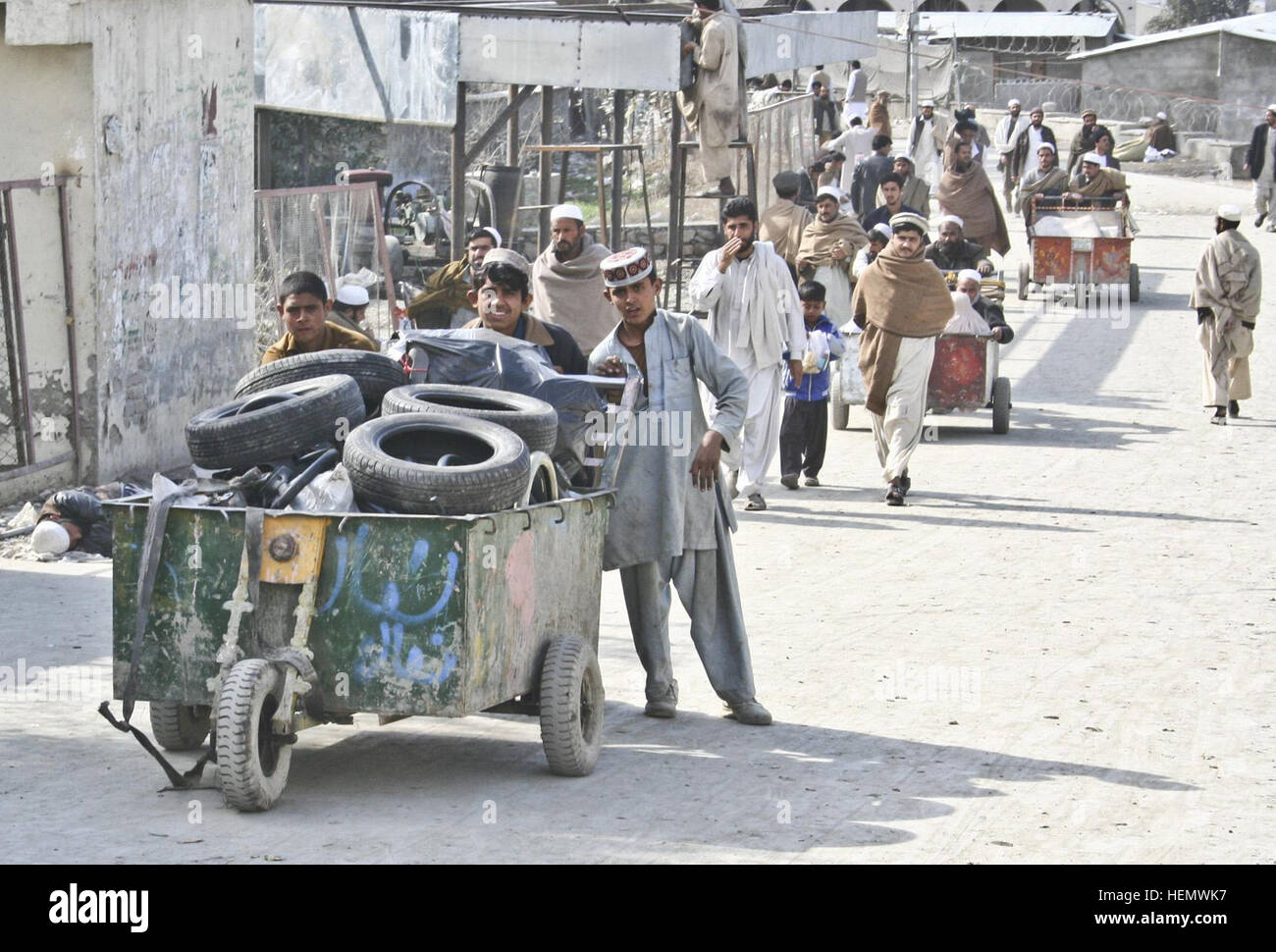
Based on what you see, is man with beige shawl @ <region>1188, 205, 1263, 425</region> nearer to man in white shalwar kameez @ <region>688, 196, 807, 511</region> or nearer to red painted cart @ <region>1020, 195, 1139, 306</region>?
man in white shalwar kameez @ <region>688, 196, 807, 511</region>

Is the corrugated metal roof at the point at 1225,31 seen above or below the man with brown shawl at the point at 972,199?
above

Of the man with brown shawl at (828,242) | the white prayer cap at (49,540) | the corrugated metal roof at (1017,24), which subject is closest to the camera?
the white prayer cap at (49,540)

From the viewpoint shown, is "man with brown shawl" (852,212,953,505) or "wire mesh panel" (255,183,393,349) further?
"wire mesh panel" (255,183,393,349)

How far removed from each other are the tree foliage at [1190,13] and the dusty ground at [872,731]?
51.7 m

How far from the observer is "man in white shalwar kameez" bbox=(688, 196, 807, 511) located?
10648mm

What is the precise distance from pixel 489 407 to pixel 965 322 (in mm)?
7990

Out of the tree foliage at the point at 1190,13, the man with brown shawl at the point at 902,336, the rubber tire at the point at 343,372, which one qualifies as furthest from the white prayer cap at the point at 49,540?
the tree foliage at the point at 1190,13

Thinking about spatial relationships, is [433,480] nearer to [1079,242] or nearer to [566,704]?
[566,704]

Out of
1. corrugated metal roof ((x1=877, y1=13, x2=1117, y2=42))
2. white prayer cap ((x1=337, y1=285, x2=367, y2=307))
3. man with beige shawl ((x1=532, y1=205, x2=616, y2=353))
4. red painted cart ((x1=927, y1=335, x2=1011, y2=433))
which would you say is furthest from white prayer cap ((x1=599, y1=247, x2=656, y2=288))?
corrugated metal roof ((x1=877, y1=13, x2=1117, y2=42))

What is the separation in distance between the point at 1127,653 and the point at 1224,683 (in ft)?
1.69

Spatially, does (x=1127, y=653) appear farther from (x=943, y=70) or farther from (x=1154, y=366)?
(x=943, y=70)

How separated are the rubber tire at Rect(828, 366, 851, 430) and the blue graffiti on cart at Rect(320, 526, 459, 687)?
8699 millimetres

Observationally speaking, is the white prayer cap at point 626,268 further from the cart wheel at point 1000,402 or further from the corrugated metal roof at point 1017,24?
the corrugated metal roof at point 1017,24

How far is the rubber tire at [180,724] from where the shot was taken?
5.75 meters
